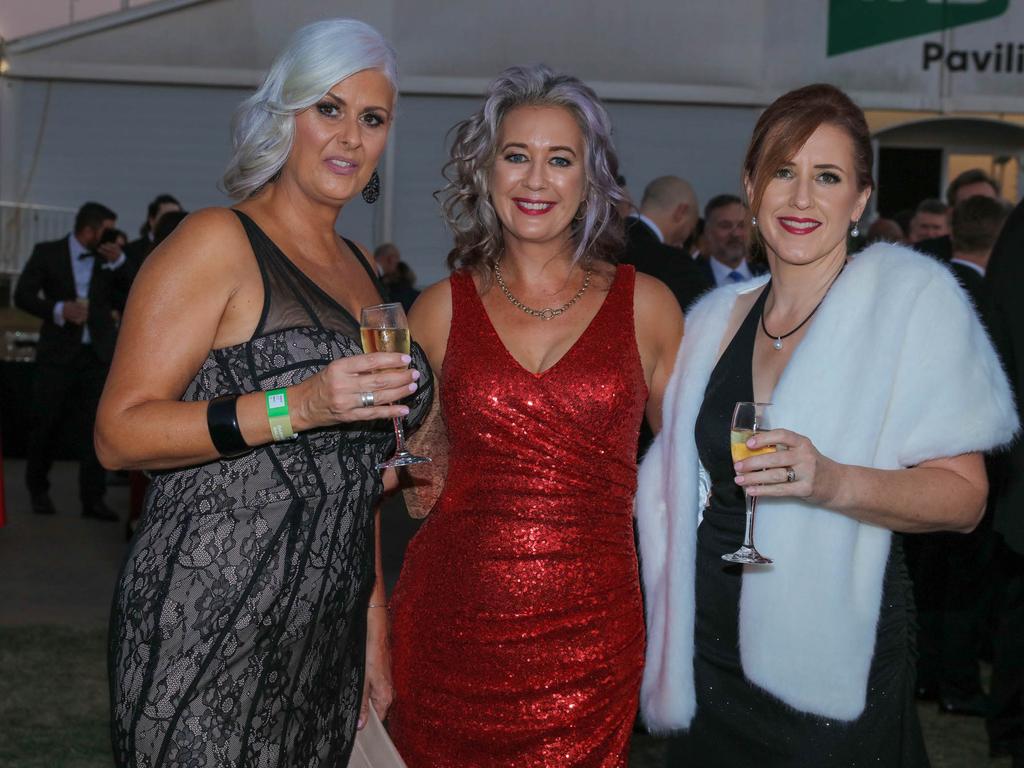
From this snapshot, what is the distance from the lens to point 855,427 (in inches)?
106

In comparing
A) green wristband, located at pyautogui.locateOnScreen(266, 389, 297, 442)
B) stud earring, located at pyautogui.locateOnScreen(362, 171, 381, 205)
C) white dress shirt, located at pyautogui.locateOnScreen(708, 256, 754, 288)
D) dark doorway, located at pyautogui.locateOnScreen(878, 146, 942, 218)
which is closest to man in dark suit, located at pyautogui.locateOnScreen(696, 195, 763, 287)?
white dress shirt, located at pyautogui.locateOnScreen(708, 256, 754, 288)

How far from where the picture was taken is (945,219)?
8.02m

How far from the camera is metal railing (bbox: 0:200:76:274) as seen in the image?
17203 millimetres

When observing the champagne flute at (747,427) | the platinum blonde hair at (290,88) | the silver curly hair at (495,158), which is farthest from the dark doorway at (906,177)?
the champagne flute at (747,427)

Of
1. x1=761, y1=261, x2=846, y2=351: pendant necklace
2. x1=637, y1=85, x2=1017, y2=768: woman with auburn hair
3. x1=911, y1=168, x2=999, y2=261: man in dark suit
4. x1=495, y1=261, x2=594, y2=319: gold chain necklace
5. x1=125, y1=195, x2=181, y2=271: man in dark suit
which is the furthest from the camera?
x1=125, y1=195, x2=181, y2=271: man in dark suit

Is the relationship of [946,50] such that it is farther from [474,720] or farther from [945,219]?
[474,720]

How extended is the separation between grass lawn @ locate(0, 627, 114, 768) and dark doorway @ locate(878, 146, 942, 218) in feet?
44.2

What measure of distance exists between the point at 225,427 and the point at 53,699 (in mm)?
3698

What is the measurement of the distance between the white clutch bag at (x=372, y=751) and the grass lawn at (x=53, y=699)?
2229 millimetres

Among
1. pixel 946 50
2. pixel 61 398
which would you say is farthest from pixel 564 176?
pixel 946 50

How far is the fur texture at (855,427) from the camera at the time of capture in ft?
8.75

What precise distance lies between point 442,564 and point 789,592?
97cm

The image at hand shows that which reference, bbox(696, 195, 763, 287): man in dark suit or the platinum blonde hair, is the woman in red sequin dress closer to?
the platinum blonde hair

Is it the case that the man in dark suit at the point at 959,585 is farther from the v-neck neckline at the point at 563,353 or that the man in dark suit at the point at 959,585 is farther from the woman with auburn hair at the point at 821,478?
the woman with auburn hair at the point at 821,478
